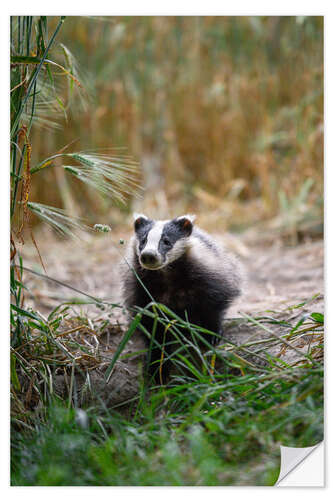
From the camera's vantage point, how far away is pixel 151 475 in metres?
1.87

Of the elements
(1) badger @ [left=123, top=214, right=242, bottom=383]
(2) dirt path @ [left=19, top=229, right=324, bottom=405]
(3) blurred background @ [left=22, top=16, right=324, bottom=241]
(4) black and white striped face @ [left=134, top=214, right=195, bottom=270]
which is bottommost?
(2) dirt path @ [left=19, top=229, right=324, bottom=405]

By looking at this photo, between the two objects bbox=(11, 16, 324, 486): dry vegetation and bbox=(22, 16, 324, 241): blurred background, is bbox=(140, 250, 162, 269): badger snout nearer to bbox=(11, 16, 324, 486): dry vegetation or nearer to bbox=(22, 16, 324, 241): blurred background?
bbox=(11, 16, 324, 486): dry vegetation

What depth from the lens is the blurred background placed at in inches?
191

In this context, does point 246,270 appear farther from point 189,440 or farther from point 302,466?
point 189,440

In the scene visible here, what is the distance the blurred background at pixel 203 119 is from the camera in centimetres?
485

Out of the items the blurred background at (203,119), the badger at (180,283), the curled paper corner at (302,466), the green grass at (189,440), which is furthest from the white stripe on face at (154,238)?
the blurred background at (203,119)

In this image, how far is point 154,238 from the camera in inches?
110

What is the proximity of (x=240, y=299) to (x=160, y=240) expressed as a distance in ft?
2.60

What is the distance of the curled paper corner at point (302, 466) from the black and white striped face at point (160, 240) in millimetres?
1087

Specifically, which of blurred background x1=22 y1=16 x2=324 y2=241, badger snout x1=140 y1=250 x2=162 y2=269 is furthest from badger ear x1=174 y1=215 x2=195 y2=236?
blurred background x1=22 y1=16 x2=324 y2=241

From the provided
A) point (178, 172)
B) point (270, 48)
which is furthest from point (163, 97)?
point (270, 48)

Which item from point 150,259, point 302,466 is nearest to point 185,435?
point 302,466

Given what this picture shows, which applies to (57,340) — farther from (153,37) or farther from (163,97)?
(163,97)
